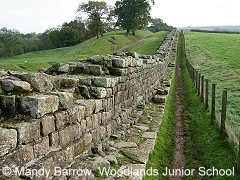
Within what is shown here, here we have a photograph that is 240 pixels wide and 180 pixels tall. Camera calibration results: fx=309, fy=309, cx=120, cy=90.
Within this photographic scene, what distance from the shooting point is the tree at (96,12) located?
8594cm

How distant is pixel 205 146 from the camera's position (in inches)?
401

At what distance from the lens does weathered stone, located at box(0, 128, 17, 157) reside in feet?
12.9

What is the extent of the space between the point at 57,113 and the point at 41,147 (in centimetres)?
71

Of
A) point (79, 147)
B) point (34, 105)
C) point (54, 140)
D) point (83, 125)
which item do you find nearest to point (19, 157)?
point (34, 105)

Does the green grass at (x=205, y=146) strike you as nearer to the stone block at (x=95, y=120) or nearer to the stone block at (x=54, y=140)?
the stone block at (x=95, y=120)

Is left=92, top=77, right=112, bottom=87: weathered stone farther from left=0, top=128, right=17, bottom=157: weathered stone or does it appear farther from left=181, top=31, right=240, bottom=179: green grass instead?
left=0, top=128, right=17, bottom=157: weathered stone

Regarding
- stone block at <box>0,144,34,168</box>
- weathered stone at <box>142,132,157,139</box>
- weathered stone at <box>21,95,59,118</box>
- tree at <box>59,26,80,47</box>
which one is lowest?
weathered stone at <box>142,132,157,139</box>

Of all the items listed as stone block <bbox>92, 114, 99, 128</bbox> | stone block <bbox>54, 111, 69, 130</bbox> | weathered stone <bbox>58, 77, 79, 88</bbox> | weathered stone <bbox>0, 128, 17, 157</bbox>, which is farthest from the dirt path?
weathered stone <bbox>0, 128, 17, 157</bbox>

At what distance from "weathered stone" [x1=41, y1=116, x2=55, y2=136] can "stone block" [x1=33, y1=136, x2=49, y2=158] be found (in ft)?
0.37

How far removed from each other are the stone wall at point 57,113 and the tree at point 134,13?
245 ft

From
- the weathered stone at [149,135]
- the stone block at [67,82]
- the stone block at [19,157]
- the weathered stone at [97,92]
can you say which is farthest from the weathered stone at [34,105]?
the weathered stone at [149,135]

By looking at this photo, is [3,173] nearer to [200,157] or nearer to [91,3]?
[200,157]

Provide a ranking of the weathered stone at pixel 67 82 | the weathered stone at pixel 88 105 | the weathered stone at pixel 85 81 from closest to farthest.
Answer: the weathered stone at pixel 88 105
the weathered stone at pixel 67 82
the weathered stone at pixel 85 81

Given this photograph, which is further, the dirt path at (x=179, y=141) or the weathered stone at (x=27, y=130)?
the dirt path at (x=179, y=141)
